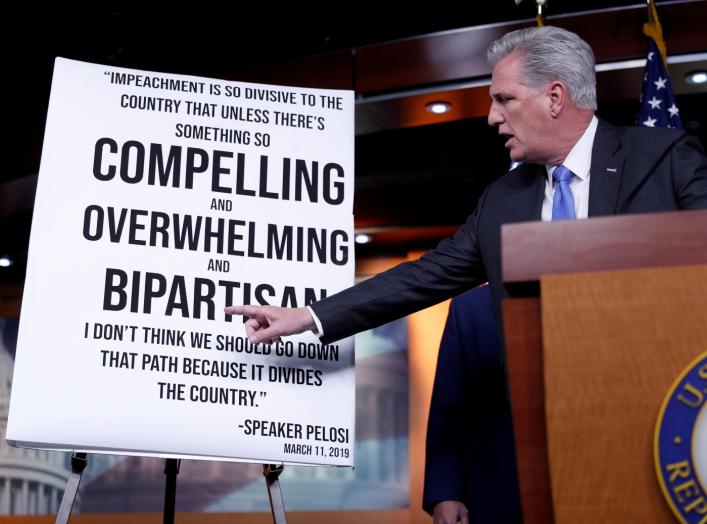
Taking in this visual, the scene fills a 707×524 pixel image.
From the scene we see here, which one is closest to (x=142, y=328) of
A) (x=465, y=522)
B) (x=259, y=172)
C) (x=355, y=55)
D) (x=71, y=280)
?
(x=71, y=280)

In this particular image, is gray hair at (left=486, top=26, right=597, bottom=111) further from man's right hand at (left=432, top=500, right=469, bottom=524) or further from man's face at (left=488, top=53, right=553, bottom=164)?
man's right hand at (left=432, top=500, right=469, bottom=524)

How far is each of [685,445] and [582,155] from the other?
1.03m

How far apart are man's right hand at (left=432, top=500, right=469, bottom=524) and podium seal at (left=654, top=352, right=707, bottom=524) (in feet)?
4.33

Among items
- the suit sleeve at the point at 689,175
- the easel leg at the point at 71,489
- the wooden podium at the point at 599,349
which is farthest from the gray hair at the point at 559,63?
the easel leg at the point at 71,489

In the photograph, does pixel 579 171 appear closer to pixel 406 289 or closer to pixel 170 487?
Answer: pixel 406 289

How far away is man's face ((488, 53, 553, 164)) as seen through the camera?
79.7 inches

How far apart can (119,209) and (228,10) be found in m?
2.66

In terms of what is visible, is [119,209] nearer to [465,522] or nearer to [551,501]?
[465,522]

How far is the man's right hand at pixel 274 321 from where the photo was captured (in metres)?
1.98

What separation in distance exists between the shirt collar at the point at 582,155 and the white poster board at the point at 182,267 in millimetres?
514

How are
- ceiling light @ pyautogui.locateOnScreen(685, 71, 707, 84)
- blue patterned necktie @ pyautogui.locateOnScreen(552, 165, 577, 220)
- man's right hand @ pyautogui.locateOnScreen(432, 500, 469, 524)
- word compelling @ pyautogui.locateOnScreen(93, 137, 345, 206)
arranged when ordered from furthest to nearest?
ceiling light @ pyautogui.locateOnScreen(685, 71, 707, 84) < man's right hand @ pyautogui.locateOnScreen(432, 500, 469, 524) < word compelling @ pyautogui.locateOnScreen(93, 137, 345, 206) < blue patterned necktie @ pyautogui.locateOnScreen(552, 165, 577, 220)

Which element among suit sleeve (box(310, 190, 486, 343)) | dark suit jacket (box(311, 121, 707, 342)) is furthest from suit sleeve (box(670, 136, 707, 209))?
suit sleeve (box(310, 190, 486, 343))

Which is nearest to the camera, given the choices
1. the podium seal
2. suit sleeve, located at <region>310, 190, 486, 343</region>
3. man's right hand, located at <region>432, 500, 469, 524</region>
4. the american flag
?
the podium seal

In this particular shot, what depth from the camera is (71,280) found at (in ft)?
6.57
